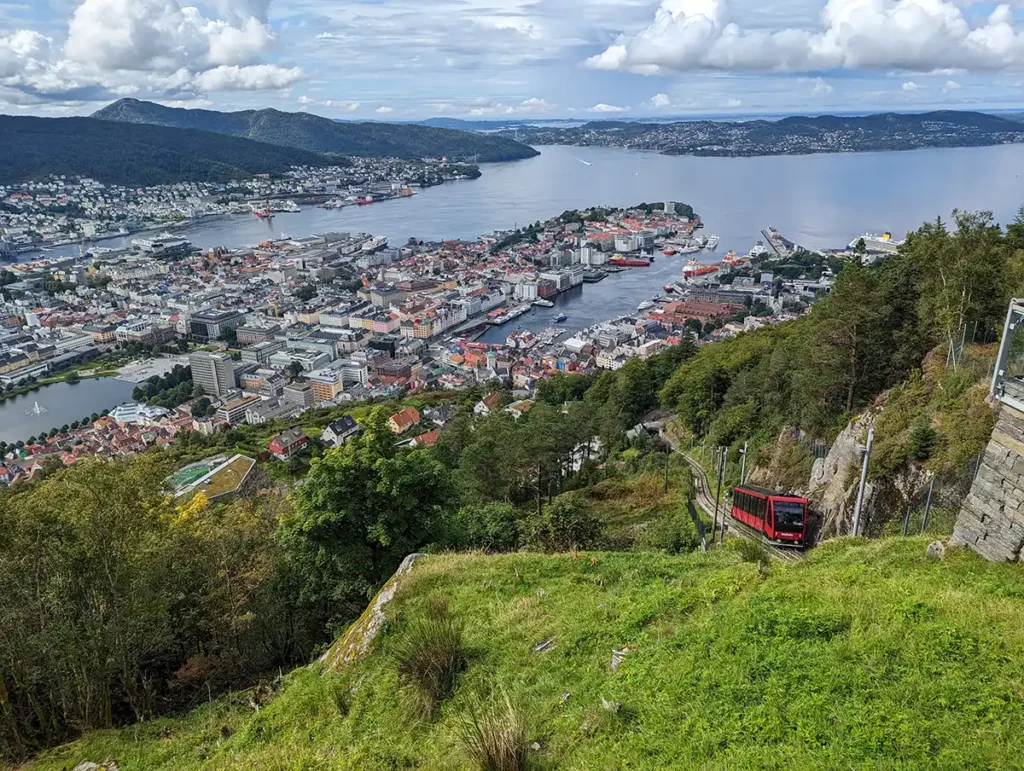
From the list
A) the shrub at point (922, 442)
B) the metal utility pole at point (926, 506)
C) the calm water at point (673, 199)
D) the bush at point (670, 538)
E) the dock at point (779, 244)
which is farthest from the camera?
the dock at point (779, 244)

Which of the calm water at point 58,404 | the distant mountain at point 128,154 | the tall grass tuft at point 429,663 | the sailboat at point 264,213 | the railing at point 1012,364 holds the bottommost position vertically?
the calm water at point 58,404

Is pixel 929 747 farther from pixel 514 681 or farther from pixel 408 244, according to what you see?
pixel 408 244

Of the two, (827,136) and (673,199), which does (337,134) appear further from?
(827,136)

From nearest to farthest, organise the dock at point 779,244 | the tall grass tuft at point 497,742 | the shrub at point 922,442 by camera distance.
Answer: the tall grass tuft at point 497,742, the shrub at point 922,442, the dock at point 779,244

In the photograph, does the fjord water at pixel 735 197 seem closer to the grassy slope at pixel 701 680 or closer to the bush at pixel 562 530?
the bush at pixel 562 530

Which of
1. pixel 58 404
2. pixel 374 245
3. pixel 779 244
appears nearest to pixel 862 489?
pixel 58 404

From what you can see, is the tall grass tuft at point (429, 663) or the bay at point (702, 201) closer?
the tall grass tuft at point (429, 663)

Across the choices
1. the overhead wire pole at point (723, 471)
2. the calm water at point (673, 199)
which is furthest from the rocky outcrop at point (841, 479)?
the calm water at point (673, 199)
